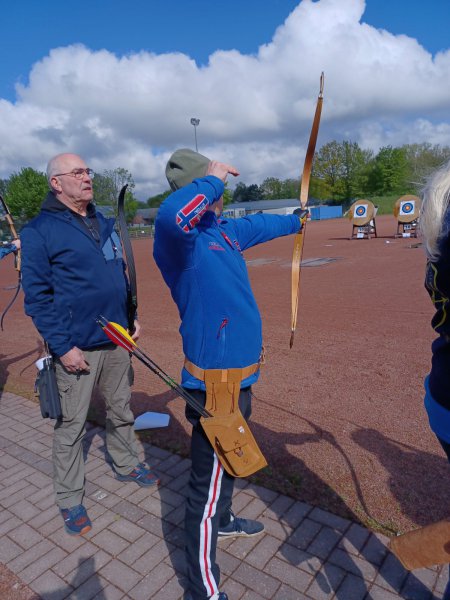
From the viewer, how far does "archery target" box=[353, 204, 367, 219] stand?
2231cm

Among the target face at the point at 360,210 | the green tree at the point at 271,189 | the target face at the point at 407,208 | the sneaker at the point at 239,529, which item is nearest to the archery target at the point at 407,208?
the target face at the point at 407,208

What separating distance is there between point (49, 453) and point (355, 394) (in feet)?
9.71

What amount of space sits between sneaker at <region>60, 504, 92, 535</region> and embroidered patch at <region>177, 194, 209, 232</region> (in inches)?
84.2

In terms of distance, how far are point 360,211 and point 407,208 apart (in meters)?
2.33

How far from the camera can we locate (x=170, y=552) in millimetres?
2461

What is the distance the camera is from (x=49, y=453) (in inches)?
145

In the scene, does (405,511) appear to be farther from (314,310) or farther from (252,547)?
(314,310)

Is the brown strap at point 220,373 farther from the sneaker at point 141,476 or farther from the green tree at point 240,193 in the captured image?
the green tree at point 240,193

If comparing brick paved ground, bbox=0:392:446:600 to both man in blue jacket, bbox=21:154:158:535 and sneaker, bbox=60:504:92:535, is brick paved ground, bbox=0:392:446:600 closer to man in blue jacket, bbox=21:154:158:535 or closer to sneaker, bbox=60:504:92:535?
sneaker, bbox=60:504:92:535

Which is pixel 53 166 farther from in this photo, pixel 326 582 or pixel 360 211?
pixel 360 211

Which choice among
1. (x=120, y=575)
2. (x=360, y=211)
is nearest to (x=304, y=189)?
(x=120, y=575)

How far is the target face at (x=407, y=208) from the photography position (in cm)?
2106

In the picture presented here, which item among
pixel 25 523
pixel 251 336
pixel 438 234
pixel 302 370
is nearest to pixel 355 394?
pixel 302 370

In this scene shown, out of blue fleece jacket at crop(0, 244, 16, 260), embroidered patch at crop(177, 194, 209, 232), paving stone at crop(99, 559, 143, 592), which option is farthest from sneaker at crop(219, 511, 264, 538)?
blue fleece jacket at crop(0, 244, 16, 260)
